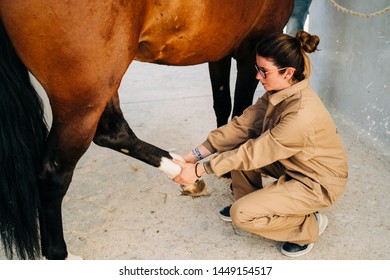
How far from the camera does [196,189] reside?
7.47 ft

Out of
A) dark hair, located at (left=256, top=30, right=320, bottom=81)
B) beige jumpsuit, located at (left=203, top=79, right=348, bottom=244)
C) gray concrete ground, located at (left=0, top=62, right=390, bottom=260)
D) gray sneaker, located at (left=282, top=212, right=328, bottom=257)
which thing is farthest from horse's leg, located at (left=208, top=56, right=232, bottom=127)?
gray sneaker, located at (left=282, top=212, right=328, bottom=257)

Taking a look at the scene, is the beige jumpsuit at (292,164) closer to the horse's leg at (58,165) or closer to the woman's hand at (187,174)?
the woman's hand at (187,174)

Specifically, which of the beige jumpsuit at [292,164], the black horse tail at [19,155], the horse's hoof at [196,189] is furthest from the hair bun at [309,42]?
the black horse tail at [19,155]

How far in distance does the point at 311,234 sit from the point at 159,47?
1.04 meters

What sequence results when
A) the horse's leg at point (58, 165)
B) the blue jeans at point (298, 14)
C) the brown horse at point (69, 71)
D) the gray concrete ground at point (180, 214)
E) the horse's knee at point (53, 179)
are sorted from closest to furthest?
1. the brown horse at point (69, 71)
2. the horse's leg at point (58, 165)
3. the horse's knee at point (53, 179)
4. the gray concrete ground at point (180, 214)
5. the blue jeans at point (298, 14)

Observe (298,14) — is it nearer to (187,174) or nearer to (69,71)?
(187,174)

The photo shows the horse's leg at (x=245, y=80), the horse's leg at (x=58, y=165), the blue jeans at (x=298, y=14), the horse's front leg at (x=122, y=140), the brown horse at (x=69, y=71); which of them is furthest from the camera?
the blue jeans at (x=298, y=14)

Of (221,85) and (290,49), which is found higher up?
(290,49)

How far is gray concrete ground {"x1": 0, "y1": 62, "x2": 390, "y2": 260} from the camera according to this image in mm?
1901

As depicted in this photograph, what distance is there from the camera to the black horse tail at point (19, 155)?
1.49 metres

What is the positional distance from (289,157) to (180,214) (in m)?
0.68

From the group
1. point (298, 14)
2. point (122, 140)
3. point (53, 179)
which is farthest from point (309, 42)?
point (298, 14)

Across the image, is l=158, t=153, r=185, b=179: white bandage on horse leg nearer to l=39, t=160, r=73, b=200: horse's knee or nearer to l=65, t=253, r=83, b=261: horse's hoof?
l=39, t=160, r=73, b=200: horse's knee

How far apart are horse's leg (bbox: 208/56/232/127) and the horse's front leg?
2.33ft
